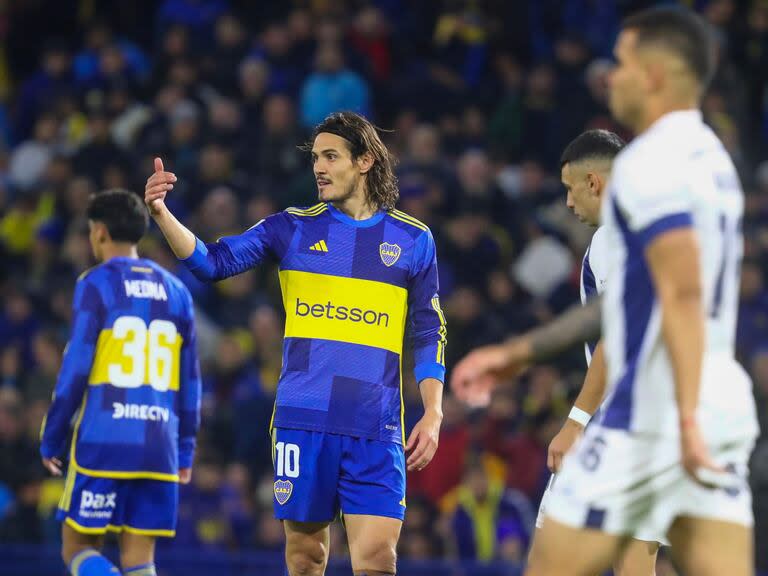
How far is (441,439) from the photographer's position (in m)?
10.9

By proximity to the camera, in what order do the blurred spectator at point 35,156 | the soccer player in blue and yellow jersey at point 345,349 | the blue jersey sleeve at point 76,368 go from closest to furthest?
1. the soccer player in blue and yellow jersey at point 345,349
2. the blue jersey sleeve at point 76,368
3. the blurred spectator at point 35,156

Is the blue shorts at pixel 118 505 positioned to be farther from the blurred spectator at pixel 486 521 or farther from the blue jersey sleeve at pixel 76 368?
the blurred spectator at pixel 486 521

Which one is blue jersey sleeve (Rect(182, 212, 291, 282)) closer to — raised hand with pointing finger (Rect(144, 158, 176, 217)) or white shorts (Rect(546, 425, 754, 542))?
raised hand with pointing finger (Rect(144, 158, 176, 217))

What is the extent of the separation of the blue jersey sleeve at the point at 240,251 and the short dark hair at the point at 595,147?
1298mm

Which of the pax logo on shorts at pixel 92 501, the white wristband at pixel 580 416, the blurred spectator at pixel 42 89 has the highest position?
the blurred spectator at pixel 42 89

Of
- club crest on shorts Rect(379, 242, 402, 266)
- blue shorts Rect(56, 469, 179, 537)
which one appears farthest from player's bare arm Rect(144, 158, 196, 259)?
blue shorts Rect(56, 469, 179, 537)

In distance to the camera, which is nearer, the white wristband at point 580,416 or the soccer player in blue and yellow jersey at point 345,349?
the white wristband at point 580,416

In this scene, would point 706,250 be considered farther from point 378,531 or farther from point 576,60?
point 576,60

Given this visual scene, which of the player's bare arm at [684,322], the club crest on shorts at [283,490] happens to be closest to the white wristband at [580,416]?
the club crest on shorts at [283,490]

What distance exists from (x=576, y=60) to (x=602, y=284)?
7.69 meters

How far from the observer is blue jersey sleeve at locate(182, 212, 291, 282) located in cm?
570

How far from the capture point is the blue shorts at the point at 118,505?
267 inches

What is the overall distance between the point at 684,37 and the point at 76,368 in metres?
3.91

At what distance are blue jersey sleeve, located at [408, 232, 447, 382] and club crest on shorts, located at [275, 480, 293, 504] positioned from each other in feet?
2.41
